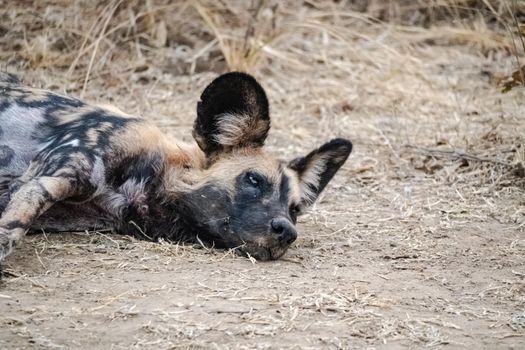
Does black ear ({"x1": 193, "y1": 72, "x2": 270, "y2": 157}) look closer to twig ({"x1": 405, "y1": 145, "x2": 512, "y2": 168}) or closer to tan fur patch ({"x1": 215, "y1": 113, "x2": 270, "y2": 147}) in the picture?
tan fur patch ({"x1": 215, "y1": 113, "x2": 270, "y2": 147})

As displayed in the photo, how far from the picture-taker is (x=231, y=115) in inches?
163

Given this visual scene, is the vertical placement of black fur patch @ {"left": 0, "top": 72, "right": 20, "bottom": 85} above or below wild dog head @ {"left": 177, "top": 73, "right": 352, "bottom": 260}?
above

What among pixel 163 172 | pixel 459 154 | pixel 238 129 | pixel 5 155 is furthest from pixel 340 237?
pixel 5 155

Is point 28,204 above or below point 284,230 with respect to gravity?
above

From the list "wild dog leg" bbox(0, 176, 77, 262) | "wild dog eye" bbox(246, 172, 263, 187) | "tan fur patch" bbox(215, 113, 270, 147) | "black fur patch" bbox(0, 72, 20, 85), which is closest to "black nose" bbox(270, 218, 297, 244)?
"wild dog eye" bbox(246, 172, 263, 187)

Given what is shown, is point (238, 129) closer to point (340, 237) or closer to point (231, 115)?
point (231, 115)

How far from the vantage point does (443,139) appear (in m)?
6.13

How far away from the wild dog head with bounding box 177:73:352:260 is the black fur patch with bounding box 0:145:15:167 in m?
0.89

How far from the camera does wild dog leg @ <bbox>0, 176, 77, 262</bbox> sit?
3422mm

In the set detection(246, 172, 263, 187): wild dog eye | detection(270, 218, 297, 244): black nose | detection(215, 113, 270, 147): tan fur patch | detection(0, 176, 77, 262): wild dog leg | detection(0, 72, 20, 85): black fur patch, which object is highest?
detection(0, 72, 20, 85): black fur patch

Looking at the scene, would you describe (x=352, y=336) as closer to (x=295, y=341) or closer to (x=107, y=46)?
(x=295, y=341)

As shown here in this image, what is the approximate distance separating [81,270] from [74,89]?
316 centimetres

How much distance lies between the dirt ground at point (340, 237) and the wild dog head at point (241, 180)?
13 cm

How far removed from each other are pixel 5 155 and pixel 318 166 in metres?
1.60
